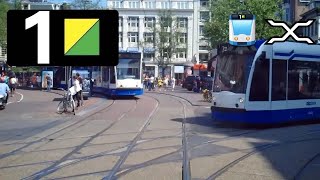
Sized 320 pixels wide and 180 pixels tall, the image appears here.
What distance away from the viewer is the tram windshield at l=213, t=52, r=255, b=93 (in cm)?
1612

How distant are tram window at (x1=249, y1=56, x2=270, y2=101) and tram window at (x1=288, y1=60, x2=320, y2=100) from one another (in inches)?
48.8

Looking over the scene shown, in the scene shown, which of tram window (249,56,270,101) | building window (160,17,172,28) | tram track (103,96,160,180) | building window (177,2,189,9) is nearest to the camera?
tram track (103,96,160,180)

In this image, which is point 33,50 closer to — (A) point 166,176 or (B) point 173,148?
(A) point 166,176

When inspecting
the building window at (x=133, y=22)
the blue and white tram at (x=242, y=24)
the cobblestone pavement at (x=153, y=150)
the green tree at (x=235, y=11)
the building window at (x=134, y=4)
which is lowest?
the cobblestone pavement at (x=153, y=150)

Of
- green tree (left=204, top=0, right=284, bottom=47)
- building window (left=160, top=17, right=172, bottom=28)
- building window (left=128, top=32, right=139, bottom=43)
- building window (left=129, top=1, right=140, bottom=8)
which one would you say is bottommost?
green tree (left=204, top=0, right=284, bottom=47)

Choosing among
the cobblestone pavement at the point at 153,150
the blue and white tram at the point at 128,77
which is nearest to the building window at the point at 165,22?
the blue and white tram at the point at 128,77

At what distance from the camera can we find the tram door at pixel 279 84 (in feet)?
54.0

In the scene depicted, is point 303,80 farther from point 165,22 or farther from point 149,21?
point 149,21

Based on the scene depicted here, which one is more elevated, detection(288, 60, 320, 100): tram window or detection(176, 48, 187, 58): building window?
detection(176, 48, 187, 58): building window

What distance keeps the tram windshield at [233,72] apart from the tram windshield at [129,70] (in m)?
16.0

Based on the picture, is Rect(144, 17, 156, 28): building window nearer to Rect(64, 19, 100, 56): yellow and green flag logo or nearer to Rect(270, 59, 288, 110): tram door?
Rect(270, 59, 288, 110): tram door

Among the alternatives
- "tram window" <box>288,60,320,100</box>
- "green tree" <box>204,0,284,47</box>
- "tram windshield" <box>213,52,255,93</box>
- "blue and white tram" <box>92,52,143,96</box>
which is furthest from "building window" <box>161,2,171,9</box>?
"tram windshield" <box>213,52,255,93</box>

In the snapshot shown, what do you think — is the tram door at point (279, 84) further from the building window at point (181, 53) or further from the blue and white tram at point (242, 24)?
the building window at point (181, 53)

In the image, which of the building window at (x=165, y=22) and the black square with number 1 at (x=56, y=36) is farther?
the building window at (x=165, y=22)
